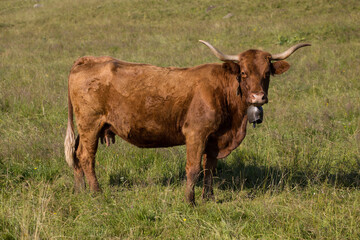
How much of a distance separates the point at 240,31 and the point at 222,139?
11.8 metres

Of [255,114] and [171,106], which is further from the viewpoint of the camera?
[171,106]

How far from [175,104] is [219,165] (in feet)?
5.00

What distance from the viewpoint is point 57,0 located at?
31297 mm

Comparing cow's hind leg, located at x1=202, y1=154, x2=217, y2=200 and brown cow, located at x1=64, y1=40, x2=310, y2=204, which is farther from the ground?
brown cow, located at x1=64, y1=40, x2=310, y2=204

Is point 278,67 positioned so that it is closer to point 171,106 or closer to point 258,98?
point 258,98

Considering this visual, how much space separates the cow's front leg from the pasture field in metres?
0.13

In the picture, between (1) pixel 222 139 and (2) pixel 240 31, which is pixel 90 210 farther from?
(2) pixel 240 31

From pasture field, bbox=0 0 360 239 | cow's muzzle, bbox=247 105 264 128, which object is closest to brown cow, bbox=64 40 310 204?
cow's muzzle, bbox=247 105 264 128

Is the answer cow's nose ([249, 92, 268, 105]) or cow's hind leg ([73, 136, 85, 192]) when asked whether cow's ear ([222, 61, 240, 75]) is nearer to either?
cow's nose ([249, 92, 268, 105])

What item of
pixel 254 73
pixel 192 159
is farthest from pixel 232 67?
pixel 192 159

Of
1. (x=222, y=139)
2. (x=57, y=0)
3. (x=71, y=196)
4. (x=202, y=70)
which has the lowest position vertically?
(x=71, y=196)

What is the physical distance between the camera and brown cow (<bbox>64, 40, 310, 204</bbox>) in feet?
13.5

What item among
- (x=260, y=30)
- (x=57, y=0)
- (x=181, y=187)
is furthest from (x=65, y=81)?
(x=57, y=0)

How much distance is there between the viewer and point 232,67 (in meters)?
4.13
